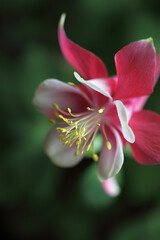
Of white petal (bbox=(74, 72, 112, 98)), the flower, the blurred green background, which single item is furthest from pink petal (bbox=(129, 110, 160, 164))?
the blurred green background

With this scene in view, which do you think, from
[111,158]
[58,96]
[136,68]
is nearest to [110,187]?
[111,158]

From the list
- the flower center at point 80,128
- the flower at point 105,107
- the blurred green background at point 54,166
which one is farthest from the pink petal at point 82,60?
the blurred green background at point 54,166

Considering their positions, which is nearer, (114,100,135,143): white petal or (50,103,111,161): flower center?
(114,100,135,143): white petal

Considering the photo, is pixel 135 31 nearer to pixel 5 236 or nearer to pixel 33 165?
pixel 33 165

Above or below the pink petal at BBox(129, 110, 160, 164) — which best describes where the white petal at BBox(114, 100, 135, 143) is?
above

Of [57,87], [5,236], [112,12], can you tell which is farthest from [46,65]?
[5,236]

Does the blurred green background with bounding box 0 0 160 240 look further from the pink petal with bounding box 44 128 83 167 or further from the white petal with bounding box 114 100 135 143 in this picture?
the white petal with bounding box 114 100 135 143

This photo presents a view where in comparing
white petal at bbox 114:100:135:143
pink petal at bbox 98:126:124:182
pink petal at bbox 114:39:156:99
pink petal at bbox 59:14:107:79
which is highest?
pink petal at bbox 59:14:107:79
